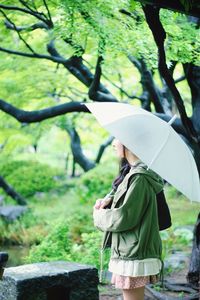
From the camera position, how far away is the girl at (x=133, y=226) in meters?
3.81

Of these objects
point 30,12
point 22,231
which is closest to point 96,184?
point 22,231

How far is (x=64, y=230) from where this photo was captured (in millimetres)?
7293

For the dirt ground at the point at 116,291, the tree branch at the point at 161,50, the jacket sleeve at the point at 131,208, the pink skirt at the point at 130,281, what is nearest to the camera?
the jacket sleeve at the point at 131,208

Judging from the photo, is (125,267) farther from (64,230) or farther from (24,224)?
(24,224)

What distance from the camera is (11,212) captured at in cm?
1284

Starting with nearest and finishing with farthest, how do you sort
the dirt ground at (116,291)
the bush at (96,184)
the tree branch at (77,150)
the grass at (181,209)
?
the dirt ground at (116,291), the grass at (181,209), the bush at (96,184), the tree branch at (77,150)

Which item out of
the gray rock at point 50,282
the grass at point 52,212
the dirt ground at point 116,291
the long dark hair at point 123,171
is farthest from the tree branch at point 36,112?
the long dark hair at point 123,171

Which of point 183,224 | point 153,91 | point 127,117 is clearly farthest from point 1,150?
point 127,117

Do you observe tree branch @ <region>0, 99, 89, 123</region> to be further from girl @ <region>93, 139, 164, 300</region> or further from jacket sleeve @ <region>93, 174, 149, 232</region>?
jacket sleeve @ <region>93, 174, 149, 232</region>

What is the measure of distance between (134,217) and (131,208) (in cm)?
8

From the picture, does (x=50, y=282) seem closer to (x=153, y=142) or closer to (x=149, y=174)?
(x=149, y=174)

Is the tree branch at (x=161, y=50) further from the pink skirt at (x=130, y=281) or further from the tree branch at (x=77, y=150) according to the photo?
the tree branch at (x=77, y=150)

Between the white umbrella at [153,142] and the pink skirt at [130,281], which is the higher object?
the white umbrella at [153,142]

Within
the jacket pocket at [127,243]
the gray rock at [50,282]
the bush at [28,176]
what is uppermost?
the jacket pocket at [127,243]
